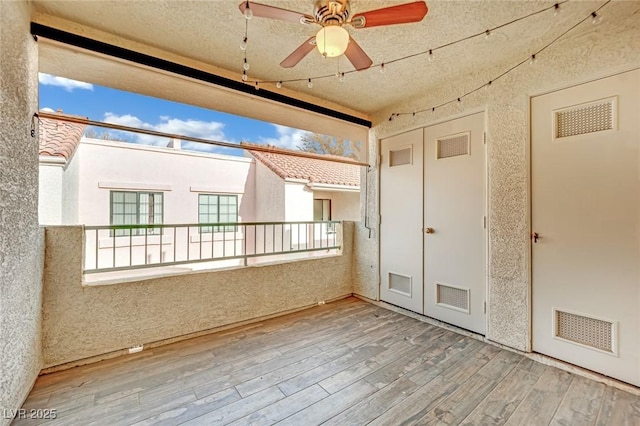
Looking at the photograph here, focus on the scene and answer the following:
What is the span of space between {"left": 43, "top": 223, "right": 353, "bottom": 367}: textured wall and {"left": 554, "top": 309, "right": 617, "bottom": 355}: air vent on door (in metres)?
2.50

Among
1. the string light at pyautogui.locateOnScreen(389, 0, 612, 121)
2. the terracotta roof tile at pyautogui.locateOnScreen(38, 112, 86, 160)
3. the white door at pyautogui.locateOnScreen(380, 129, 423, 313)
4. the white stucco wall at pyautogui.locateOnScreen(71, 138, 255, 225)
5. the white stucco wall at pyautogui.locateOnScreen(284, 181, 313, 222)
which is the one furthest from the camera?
the white stucco wall at pyautogui.locateOnScreen(284, 181, 313, 222)

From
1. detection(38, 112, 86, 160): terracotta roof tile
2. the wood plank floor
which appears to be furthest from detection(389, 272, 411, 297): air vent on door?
detection(38, 112, 86, 160): terracotta roof tile

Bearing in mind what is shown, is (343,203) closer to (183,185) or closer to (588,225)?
(183,185)

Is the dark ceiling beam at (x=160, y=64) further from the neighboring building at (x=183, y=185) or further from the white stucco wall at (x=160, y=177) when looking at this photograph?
the white stucco wall at (x=160, y=177)

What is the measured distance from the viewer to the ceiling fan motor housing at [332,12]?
141 centimetres

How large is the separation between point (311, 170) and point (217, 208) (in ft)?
7.95

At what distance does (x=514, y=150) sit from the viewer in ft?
7.87

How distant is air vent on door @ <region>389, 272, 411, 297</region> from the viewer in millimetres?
3316

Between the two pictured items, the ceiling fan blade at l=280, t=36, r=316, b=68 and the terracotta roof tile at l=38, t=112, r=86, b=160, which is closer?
the ceiling fan blade at l=280, t=36, r=316, b=68

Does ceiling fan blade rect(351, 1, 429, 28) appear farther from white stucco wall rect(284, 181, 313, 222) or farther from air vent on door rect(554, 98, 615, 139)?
white stucco wall rect(284, 181, 313, 222)

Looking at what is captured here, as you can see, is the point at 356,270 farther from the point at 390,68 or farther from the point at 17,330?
the point at 17,330

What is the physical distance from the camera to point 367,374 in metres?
2.05

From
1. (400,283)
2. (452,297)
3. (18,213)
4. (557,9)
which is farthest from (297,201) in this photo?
(557,9)

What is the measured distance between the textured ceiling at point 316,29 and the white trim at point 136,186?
391 cm
